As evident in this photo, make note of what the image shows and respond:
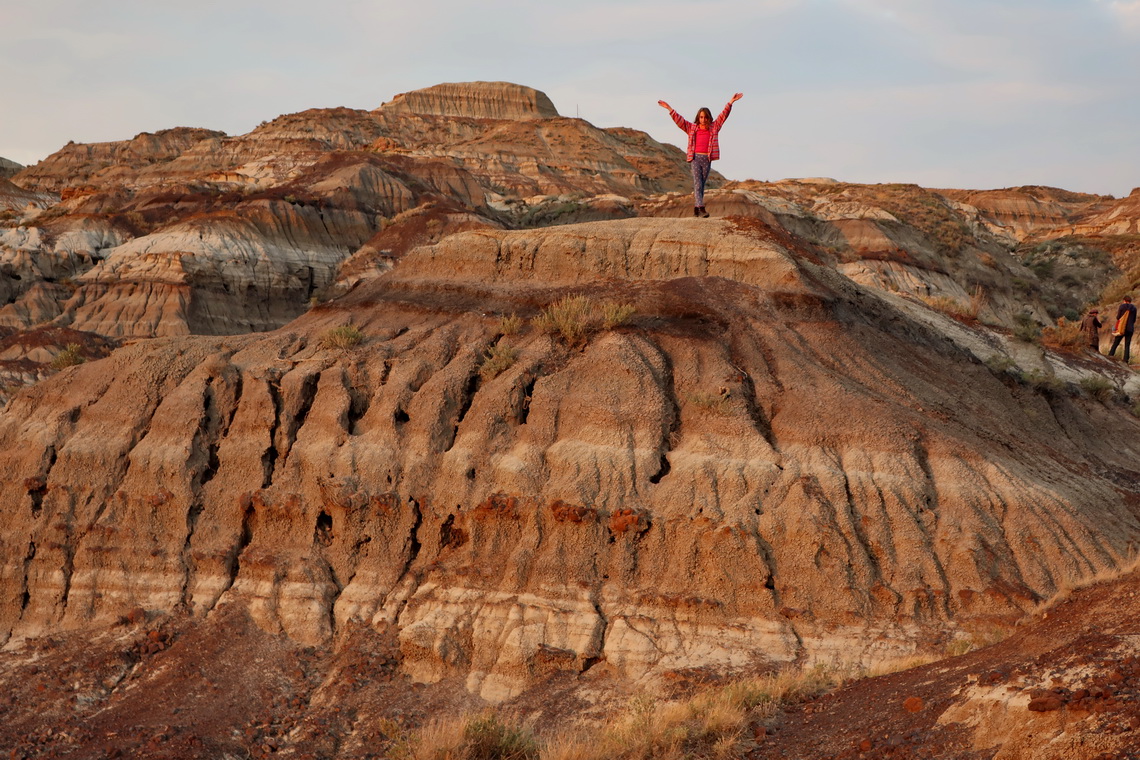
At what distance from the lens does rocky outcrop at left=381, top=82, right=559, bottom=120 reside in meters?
113

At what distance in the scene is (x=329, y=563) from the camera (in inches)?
568

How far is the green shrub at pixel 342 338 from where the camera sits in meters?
16.8

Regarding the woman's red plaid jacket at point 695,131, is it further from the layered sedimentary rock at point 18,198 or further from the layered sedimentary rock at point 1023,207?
the layered sedimentary rock at point 1023,207

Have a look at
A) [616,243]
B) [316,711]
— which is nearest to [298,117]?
[616,243]

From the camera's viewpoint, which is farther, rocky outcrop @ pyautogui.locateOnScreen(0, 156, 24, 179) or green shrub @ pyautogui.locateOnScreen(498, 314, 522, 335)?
rocky outcrop @ pyautogui.locateOnScreen(0, 156, 24, 179)

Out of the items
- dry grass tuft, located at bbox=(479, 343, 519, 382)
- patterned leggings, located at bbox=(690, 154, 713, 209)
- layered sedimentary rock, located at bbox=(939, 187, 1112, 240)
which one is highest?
layered sedimentary rock, located at bbox=(939, 187, 1112, 240)

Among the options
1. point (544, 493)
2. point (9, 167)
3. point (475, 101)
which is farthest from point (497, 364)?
point (9, 167)

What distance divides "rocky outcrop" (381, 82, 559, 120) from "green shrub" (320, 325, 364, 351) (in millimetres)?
98339

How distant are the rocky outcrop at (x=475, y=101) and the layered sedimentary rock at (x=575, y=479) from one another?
322 ft

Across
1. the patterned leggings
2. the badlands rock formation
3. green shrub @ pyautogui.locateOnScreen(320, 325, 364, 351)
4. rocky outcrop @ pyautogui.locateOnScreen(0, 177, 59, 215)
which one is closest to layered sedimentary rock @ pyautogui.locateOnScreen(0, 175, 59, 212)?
rocky outcrop @ pyautogui.locateOnScreen(0, 177, 59, 215)

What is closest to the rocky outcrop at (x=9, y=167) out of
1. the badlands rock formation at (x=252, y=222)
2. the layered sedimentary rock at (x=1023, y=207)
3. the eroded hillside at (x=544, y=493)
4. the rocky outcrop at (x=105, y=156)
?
the rocky outcrop at (x=105, y=156)

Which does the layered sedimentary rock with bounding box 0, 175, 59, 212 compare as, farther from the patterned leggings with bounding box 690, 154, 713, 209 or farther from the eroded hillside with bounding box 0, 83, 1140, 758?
the patterned leggings with bounding box 690, 154, 713, 209

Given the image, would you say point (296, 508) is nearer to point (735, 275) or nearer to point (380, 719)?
point (380, 719)

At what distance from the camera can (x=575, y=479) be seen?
45.9 ft
